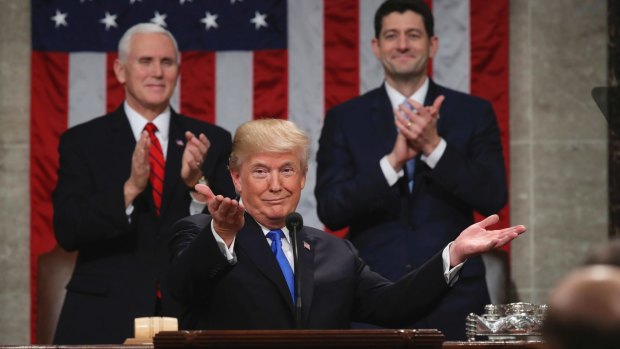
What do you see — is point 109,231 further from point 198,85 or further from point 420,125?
point 198,85

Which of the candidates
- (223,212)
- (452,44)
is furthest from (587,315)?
(452,44)

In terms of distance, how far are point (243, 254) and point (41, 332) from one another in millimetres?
2619

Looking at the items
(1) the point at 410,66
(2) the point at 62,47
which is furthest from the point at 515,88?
(2) the point at 62,47

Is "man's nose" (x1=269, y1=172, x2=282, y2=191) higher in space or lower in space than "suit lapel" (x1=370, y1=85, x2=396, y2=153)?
lower

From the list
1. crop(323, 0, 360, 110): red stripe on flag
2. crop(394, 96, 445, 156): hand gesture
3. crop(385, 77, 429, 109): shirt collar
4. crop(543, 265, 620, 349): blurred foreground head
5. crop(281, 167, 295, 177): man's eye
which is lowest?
crop(543, 265, 620, 349): blurred foreground head

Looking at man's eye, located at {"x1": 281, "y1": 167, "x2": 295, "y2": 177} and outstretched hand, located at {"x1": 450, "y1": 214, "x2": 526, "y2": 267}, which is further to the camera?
man's eye, located at {"x1": 281, "y1": 167, "x2": 295, "y2": 177}

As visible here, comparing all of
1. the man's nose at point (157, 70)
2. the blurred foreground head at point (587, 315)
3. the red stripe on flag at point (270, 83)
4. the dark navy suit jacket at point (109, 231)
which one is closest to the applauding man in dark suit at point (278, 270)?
the dark navy suit jacket at point (109, 231)

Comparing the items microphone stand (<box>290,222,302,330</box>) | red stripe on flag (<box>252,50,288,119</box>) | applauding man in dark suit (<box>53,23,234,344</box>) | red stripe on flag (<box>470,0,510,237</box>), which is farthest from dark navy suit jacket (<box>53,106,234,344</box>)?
red stripe on flag (<box>470,0,510,237</box>)

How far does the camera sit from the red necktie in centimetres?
424

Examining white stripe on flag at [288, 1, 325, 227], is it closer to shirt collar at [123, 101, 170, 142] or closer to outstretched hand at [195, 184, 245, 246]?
shirt collar at [123, 101, 170, 142]

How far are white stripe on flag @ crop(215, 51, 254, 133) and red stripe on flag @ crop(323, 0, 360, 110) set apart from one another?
17.3 inches

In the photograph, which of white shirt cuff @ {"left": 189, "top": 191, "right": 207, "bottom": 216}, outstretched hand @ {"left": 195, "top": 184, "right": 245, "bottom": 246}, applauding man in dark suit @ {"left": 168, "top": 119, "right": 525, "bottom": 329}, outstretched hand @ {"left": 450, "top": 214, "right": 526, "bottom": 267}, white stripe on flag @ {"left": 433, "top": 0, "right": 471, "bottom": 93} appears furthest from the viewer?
white stripe on flag @ {"left": 433, "top": 0, "right": 471, "bottom": 93}

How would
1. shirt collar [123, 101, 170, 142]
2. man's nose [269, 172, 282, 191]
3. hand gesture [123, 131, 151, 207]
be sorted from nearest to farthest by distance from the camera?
man's nose [269, 172, 282, 191] → hand gesture [123, 131, 151, 207] → shirt collar [123, 101, 170, 142]

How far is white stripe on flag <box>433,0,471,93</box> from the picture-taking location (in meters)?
5.44
